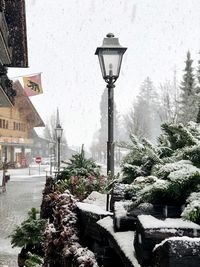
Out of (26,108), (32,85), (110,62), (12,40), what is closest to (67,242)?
(110,62)

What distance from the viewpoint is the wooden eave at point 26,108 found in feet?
161

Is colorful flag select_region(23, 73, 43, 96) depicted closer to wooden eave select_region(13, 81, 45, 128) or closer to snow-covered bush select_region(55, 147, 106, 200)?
wooden eave select_region(13, 81, 45, 128)

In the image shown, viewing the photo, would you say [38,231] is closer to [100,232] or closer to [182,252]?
[100,232]

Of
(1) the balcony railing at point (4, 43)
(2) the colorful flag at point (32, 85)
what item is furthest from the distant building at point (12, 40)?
(2) the colorful flag at point (32, 85)

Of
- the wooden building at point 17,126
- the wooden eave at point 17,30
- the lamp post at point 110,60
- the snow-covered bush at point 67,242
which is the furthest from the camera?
the wooden building at point 17,126

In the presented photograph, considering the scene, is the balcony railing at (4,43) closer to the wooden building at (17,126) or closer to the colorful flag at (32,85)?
the colorful flag at (32,85)

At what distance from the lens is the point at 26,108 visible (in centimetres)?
5212

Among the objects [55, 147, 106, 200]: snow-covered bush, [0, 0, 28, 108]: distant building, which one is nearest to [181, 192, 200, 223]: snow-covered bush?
[55, 147, 106, 200]: snow-covered bush

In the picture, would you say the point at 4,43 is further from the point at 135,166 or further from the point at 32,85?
the point at 32,85

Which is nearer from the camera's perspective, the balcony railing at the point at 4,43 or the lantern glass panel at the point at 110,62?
the lantern glass panel at the point at 110,62

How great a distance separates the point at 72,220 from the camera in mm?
3070

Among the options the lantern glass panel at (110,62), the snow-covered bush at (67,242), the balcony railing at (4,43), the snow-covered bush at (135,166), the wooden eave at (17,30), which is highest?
the wooden eave at (17,30)

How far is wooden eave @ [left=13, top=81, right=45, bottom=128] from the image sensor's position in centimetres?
4905

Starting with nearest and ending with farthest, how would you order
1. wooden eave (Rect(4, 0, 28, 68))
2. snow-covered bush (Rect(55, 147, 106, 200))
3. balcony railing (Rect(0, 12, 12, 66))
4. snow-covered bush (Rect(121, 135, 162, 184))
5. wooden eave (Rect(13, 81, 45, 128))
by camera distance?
1. snow-covered bush (Rect(121, 135, 162, 184))
2. snow-covered bush (Rect(55, 147, 106, 200))
3. balcony railing (Rect(0, 12, 12, 66))
4. wooden eave (Rect(4, 0, 28, 68))
5. wooden eave (Rect(13, 81, 45, 128))
